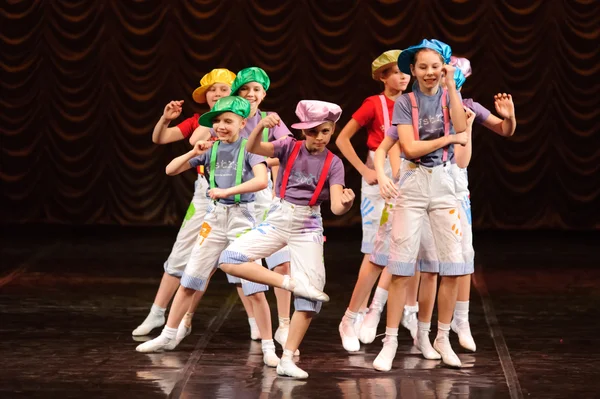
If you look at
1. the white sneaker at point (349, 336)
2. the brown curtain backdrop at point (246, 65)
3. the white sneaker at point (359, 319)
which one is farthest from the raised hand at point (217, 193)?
the brown curtain backdrop at point (246, 65)

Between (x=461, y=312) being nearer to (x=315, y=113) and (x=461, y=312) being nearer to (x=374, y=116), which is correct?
(x=374, y=116)

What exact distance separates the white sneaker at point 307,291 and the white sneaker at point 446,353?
0.68 metres

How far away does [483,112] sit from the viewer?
4.91 metres

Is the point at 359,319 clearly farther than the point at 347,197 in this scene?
Yes

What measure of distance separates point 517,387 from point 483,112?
4.56 ft

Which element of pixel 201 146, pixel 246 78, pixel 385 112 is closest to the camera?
pixel 201 146

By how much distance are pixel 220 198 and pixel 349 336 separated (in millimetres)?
962

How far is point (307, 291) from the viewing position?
14.1ft

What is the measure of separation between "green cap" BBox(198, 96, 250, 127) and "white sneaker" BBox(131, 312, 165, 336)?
1.20m

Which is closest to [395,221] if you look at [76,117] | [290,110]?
[290,110]

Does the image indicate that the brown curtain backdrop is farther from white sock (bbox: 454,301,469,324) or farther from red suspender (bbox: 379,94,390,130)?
white sock (bbox: 454,301,469,324)

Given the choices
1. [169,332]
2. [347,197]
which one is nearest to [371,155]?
[347,197]

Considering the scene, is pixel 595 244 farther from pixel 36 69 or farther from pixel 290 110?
pixel 36 69

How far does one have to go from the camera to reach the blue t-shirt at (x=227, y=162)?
4.73 metres
